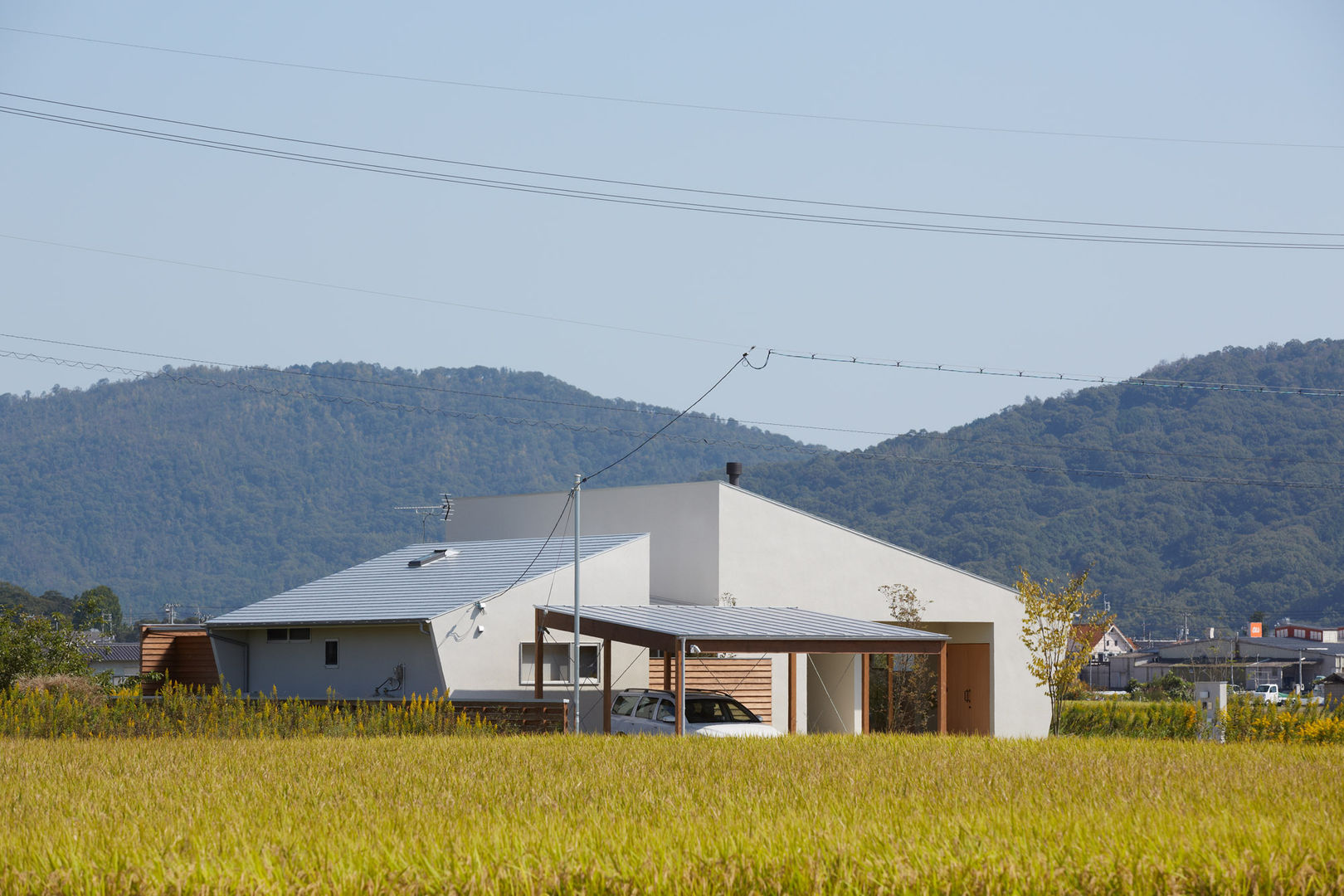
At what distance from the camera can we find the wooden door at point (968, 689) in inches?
1309

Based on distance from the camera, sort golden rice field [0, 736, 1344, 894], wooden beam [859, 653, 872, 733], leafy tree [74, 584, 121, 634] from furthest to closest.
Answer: leafy tree [74, 584, 121, 634] < wooden beam [859, 653, 872, 733] < golden rice field [0, 736, 1344, 894]

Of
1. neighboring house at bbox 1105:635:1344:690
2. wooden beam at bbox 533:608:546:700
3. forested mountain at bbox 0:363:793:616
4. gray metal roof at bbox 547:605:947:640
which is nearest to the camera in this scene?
gray metal roof at bbox 547:605:947:640

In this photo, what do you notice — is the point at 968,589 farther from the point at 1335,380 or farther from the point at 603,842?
the point at 1335,380

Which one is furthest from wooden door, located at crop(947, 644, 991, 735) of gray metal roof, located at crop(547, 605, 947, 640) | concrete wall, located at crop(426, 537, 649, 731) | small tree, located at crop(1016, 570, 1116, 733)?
concrete wall, located at crop(426, 537, 649, 731)

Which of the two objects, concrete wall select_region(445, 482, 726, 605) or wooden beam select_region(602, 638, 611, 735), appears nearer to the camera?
wooden beam select_region(602, 638, 611, 735)

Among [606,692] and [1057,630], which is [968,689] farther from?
[606,692]

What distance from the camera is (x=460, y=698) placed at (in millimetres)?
25812

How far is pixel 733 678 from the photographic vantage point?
95.5 feet

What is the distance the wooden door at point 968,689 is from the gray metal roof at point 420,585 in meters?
9.81

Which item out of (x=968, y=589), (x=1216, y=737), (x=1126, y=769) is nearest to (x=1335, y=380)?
(x=968, y=589)

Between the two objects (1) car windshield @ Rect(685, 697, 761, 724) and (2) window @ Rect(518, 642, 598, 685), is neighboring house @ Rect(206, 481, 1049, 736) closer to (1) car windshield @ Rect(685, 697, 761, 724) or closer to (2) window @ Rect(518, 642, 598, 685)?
(2) window @ Rect(518, 642, 598, 685)

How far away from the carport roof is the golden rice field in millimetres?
6991

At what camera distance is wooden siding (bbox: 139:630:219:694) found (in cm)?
3275

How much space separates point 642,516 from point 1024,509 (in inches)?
3510
